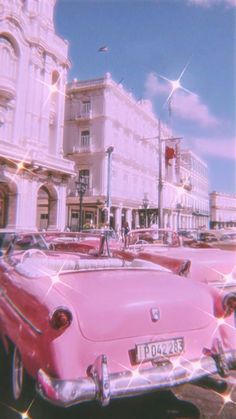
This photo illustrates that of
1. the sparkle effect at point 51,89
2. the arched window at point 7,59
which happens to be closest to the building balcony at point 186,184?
the sparkle effect at point 51,89

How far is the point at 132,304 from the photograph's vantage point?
7.93 ft

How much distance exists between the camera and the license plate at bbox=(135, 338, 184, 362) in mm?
2363

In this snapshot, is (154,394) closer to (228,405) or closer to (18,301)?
(228,405)

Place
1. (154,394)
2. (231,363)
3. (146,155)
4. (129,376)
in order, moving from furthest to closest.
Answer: (146,155), (154,394), (231,363), (129,376)

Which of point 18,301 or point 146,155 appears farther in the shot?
point 146,155

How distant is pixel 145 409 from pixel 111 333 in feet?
2.58

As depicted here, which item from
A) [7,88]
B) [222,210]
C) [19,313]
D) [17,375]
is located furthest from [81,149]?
[222,210]

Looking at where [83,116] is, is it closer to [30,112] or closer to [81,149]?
[81,149]

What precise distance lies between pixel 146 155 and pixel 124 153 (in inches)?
236

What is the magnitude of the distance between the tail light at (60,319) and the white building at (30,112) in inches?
616

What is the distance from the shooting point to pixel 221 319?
275 cm

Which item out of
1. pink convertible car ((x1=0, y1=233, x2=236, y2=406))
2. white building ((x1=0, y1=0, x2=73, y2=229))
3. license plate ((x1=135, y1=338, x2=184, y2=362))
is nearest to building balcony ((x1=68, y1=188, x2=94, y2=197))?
white building ((x1=0, y1=0, x2=73, y2=229))

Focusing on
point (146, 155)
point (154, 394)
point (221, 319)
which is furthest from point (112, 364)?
point (146, 155)

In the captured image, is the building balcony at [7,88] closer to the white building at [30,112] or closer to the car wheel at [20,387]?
the white building at [30,112]
